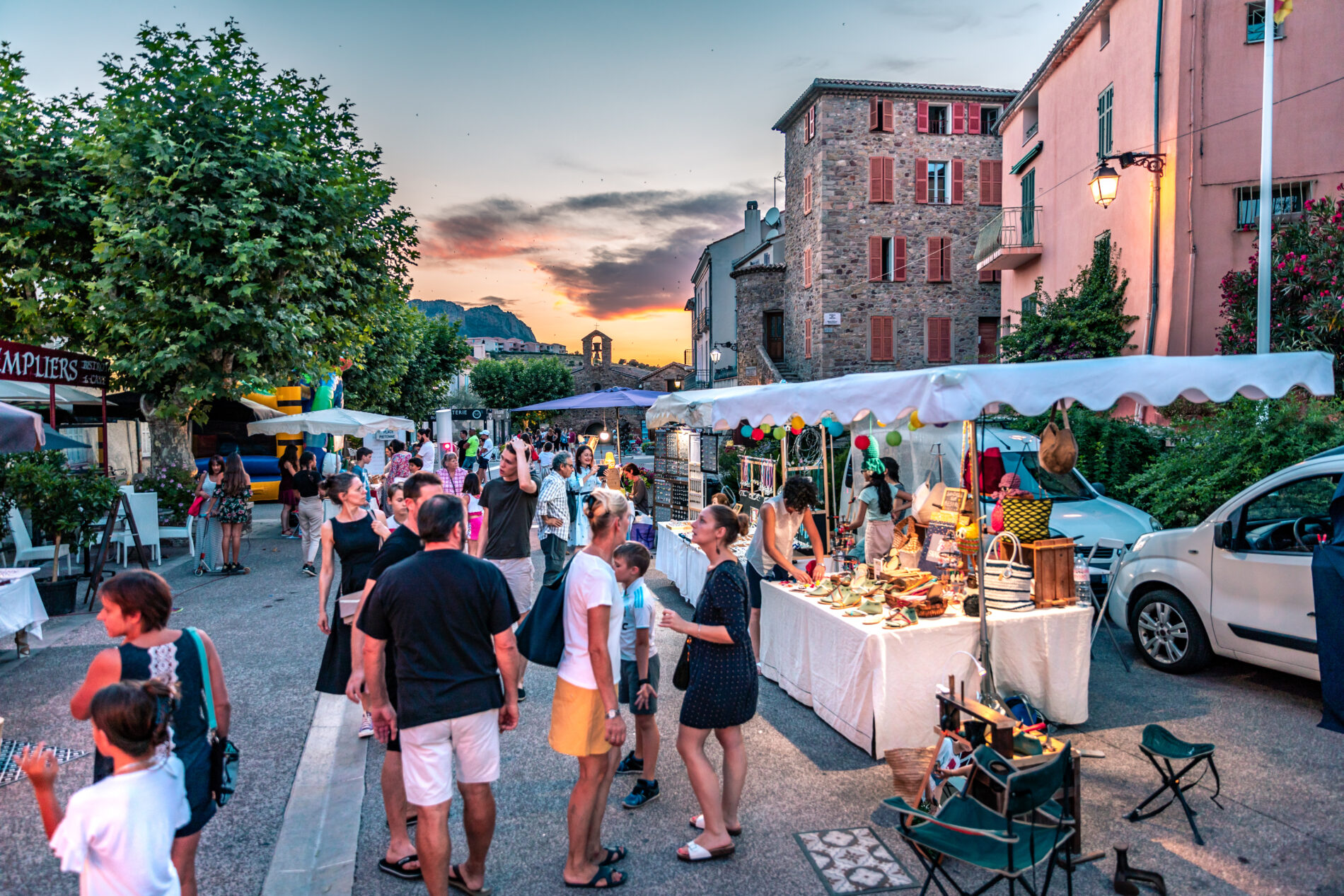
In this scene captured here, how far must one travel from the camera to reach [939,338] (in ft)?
Result: 97.1

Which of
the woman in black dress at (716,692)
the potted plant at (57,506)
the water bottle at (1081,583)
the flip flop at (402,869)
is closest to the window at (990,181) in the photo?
the water bottle at (1081,583)

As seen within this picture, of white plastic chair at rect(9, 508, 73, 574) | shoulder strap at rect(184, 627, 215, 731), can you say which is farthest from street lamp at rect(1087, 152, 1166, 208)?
white plastic chair at rect(9, 508, 73, 574)

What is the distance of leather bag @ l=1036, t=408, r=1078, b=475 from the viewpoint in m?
6.01

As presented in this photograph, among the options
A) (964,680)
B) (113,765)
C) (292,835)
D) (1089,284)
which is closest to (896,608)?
(964,680)

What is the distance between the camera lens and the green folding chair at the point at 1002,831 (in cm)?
297

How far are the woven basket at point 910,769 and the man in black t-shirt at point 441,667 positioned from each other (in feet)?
7.16

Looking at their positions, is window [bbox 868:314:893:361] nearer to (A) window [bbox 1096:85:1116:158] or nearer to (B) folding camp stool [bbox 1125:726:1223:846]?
(A) window [bbox 1096:85:1116:158]

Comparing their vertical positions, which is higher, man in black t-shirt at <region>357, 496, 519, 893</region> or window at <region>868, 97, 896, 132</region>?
window at <region>868, 97, 896, 132</region>

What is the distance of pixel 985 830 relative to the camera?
3.08 m

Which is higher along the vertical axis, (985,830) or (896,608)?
(896,608)

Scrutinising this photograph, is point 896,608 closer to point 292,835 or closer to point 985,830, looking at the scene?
point 985,830

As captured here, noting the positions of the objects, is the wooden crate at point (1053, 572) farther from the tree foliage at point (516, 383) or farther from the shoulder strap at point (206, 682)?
the tree foliage at point (516, 383)

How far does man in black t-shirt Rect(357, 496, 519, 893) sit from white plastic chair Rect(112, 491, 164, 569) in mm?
10035

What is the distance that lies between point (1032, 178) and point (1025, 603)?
19.0 m
